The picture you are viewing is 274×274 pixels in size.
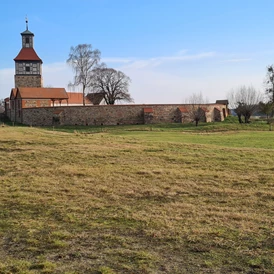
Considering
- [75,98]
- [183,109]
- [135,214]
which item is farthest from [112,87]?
[135,214]

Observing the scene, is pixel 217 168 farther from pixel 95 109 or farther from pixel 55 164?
pixel 95 109

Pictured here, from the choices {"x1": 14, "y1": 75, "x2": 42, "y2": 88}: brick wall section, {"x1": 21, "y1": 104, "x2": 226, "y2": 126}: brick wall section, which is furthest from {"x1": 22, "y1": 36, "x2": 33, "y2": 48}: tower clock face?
{"x1": 21, "y1": 104, "x2": 226, "y2": 126}: brick wall section

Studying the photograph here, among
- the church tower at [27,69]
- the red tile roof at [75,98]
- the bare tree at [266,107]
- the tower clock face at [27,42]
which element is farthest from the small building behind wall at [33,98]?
the bare tree at [266,107]

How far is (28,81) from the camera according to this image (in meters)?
51.5

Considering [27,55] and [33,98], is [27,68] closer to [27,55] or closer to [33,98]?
[27,55]

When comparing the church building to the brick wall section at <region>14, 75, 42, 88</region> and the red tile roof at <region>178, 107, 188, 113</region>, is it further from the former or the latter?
the red tile roof at <region>178, 107, 188, 113</region>

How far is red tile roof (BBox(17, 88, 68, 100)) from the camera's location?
1678 inches

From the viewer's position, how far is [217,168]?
9.20 meters

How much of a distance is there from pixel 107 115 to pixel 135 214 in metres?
30.5

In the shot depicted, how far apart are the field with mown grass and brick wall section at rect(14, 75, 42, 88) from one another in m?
43.6

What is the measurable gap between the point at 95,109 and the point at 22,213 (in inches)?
1193

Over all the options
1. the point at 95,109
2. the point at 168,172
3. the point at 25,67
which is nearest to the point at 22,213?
the point at 168,172

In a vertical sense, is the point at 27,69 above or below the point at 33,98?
above

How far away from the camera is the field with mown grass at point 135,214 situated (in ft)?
12.0
